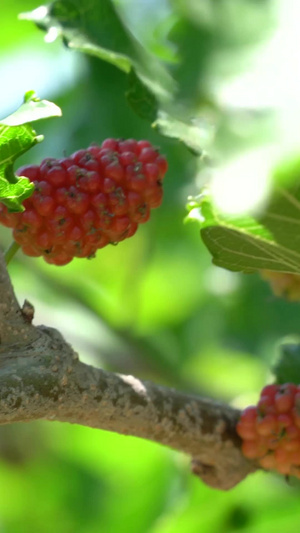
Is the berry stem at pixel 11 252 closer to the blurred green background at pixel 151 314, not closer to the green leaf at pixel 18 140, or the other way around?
the green leaf at pixel 18 140

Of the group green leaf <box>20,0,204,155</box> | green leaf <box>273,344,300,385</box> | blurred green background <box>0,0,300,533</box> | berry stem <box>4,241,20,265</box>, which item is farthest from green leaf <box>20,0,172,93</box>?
green leaf <box>273,344,300,385</box>

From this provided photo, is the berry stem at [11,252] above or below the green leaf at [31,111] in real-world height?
below

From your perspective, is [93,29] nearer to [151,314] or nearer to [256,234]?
[256,234]

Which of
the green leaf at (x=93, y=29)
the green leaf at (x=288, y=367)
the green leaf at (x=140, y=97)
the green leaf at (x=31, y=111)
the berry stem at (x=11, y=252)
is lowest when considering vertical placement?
the berry stem at (x=11, y=252)

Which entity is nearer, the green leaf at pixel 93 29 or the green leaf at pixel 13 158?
the green leaf at pixel 13 158

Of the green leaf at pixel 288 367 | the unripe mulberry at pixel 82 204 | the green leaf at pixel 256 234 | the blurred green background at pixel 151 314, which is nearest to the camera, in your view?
the green leaf at pixel 256 234

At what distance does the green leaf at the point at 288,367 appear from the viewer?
1203mm

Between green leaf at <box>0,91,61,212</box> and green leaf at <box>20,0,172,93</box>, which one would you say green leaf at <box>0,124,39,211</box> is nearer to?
green leaf at <box>0,91,61,212</box>

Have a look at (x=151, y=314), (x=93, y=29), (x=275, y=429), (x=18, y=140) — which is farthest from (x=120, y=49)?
(x=151, y=314)

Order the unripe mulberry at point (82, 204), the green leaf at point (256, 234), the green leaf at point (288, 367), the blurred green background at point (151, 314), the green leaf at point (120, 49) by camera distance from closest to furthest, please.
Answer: the green leaf at point (256, 234), the unripe mulberry at point (82, 204), the green leaf at point (120, 49), the green leaf at point (288, 367), the blurred green background at point (151, 314)

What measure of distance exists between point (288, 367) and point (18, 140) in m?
0.55

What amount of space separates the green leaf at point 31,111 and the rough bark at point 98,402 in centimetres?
17

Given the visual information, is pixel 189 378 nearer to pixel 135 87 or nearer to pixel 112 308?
pixel 112 308

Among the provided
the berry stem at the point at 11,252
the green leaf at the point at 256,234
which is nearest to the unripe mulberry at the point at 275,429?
the green leaf at the point at 256,234
